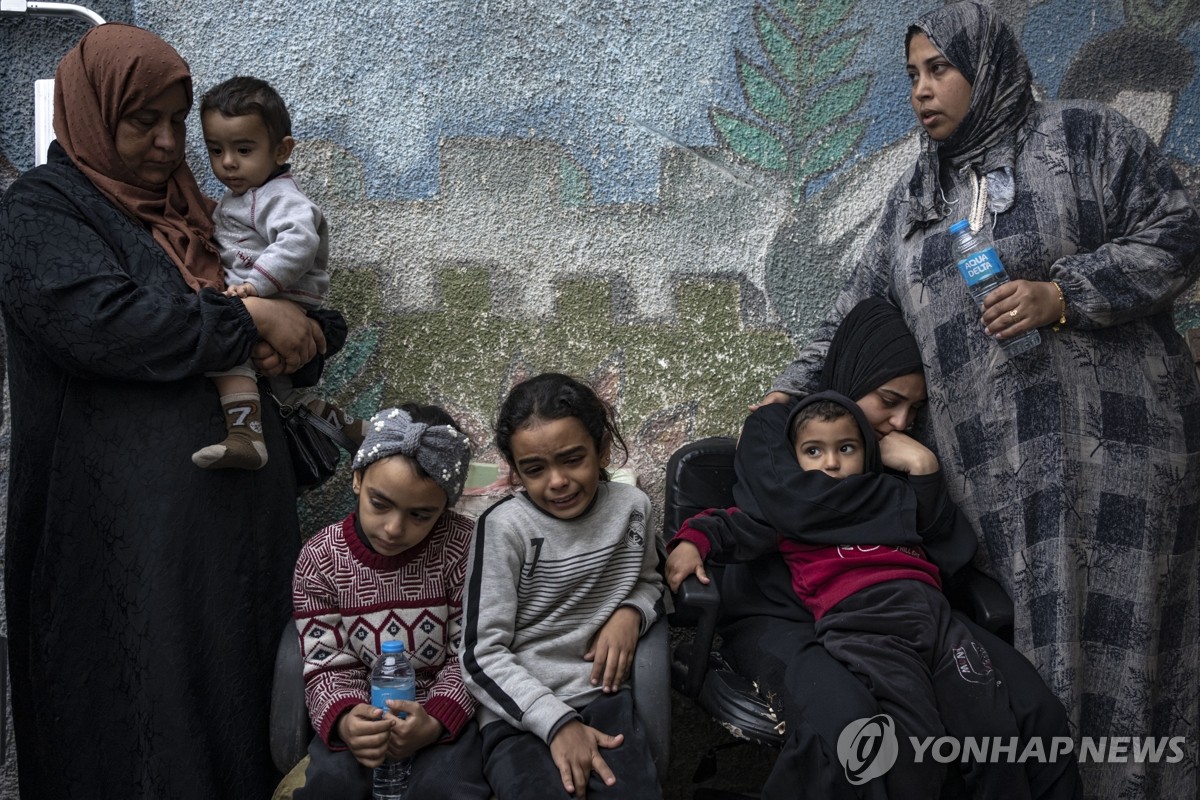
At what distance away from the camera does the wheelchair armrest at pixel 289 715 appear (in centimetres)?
256

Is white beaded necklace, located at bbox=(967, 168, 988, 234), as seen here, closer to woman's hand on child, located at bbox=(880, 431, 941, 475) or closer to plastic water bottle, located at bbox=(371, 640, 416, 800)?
woman's hand on child, located at bbox=(880, 431, 941, 475)

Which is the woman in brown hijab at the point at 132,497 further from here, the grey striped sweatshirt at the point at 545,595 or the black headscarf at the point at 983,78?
the black headscarf at the point at 983,78

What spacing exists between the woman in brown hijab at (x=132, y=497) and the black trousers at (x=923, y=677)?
148 cm

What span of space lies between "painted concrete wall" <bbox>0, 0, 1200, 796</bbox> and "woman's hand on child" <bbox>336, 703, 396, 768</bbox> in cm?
122

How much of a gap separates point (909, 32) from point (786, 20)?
0.63 meters

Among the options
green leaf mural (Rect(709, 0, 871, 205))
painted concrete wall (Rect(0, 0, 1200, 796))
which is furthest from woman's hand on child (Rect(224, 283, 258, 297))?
green leaf mural (Rect(709, 0, 871, 205))

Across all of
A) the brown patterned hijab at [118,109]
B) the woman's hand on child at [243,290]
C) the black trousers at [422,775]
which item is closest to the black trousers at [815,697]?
the black trousers at [422,775]

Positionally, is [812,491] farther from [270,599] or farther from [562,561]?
[270,599]

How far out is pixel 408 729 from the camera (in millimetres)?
2449

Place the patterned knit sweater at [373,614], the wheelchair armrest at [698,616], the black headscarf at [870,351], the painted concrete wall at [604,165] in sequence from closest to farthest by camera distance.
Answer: the patterned knit sweater at [373,614]
the wheelchair armrest at [698,616]
the black headscarf at [870,351]
the painted concrete wall at [604,165]

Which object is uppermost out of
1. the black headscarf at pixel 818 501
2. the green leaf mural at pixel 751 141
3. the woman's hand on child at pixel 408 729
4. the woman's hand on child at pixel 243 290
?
the green leaf mural at pixel 751 141

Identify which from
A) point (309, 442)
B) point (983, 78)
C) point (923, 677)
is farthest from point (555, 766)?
point (983, 78)

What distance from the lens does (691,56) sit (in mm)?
3625

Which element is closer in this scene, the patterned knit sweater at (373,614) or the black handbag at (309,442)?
the patterned knit sweater at (373,614)
